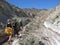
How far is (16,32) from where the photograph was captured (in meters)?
19.4

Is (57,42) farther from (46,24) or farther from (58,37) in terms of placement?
(46,24)

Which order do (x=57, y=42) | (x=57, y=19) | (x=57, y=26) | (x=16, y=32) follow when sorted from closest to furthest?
(x=57, y=42) → (x=57, y=26) → (x=57, y=19) → (x=16, y=32)

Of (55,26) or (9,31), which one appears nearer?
(55,26)

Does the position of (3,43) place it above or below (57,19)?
below

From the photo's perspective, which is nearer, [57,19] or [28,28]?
[57,19]

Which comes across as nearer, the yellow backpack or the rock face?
the rock face

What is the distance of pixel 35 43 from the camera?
15328mm

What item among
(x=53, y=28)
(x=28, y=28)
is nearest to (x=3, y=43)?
(x=28, y=28)

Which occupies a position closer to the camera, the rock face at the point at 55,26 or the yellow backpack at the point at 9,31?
the rock face at the point at 55,26

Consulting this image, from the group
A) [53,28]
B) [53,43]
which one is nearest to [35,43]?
[53,43]

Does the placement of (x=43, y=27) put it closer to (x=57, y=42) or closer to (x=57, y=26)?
(x=57, y=26)

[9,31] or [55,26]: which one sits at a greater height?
[55,26]

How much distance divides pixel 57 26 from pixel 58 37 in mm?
1499

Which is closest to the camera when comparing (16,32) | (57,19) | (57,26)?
(57,26)
